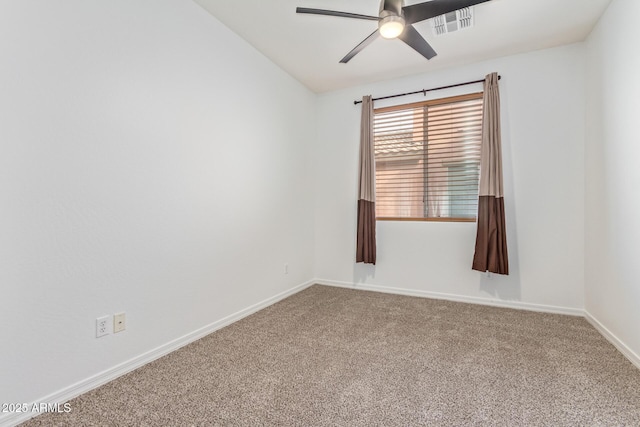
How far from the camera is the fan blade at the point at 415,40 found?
2094 millimetres

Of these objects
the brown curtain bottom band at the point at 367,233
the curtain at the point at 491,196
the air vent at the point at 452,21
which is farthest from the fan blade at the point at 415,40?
the brown curtain bottom band at the point at 367,233

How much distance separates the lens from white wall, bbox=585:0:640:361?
2008mm

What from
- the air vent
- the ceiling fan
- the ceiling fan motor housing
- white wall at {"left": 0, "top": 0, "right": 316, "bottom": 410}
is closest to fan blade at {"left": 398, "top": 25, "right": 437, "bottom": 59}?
the ceiling fan

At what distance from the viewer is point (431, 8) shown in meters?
1.88

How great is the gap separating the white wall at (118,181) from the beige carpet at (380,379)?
304 mm

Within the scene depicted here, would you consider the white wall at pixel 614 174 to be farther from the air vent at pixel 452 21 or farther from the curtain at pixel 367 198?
the curtain at pixel 367 198

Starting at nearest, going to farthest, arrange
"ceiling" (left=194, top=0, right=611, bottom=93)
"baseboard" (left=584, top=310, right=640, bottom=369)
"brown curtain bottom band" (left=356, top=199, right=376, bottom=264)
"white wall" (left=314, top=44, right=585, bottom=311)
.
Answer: "baseboard" (left=584, top=310, right=640, bottom=369) → "ceiling" (left=194, top=0, right=611, bottom=93) → "white wall" (left=314, top=44, right=585, bottom=311) → "brown curtain bottom band" (left=356, top=199, right=376, bottom=264)

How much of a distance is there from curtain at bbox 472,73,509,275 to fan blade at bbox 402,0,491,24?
1.50 metres

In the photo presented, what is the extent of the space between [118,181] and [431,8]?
7.18 ft

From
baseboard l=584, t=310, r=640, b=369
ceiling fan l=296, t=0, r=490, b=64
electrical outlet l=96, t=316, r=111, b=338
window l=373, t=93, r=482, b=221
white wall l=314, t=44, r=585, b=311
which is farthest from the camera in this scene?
window l=373, t=93, r=482, b=221

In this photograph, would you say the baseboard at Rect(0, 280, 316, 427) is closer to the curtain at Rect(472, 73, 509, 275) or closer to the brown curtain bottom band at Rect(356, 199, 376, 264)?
the brown curtain bottom band at Rect(356, 199, 376, 264)

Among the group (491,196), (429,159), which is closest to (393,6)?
(429,159)

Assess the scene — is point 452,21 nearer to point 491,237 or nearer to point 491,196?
point 491,196

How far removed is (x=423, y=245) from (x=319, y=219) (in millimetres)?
1372
